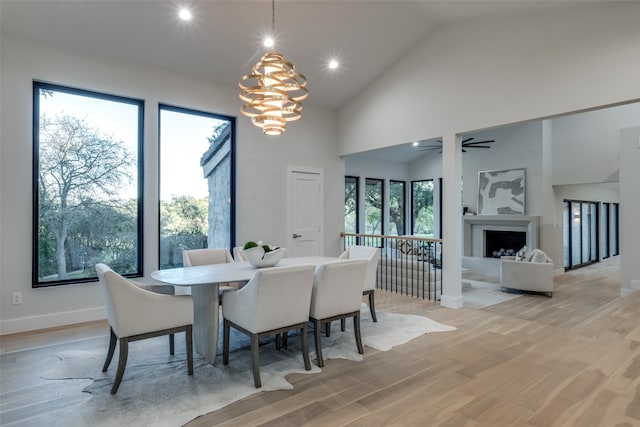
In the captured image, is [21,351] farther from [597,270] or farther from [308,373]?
[597,270]

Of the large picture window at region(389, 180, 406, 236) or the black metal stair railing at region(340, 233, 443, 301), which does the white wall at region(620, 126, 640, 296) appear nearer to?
the black metal stair railing at region(340, 233, 443, 301)

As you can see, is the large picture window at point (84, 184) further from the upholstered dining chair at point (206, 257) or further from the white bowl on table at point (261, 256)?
the white bowl on table at point (261, 256)

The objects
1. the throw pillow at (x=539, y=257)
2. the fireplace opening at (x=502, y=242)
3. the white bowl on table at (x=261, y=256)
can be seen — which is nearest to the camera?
the white bowl on table at (x=261, y=256)

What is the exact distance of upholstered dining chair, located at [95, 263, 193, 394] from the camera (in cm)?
251

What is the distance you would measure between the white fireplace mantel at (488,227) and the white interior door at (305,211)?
4.34 meters

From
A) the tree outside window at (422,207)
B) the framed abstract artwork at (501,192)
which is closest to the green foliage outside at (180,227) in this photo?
the framed abstract artwork at (501,192)

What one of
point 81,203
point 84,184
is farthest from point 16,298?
point 84,184

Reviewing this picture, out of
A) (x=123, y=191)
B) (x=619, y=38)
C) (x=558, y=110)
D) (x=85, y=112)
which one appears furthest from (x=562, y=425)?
(x=85, y=112)

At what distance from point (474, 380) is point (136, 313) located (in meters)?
2.58

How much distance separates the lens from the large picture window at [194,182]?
16.2ft

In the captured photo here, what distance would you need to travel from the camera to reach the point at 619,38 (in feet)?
11.6

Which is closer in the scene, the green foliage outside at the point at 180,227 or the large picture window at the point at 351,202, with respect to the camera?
the green foliage outside at the point at 180,227

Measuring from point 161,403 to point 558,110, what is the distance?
4.67 m

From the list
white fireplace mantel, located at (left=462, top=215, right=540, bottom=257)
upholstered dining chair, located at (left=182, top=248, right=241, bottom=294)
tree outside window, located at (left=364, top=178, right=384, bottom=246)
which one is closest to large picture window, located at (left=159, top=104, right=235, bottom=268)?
upholstered dining chair, located at (left=182, top=248, right=241, bottom=294)
